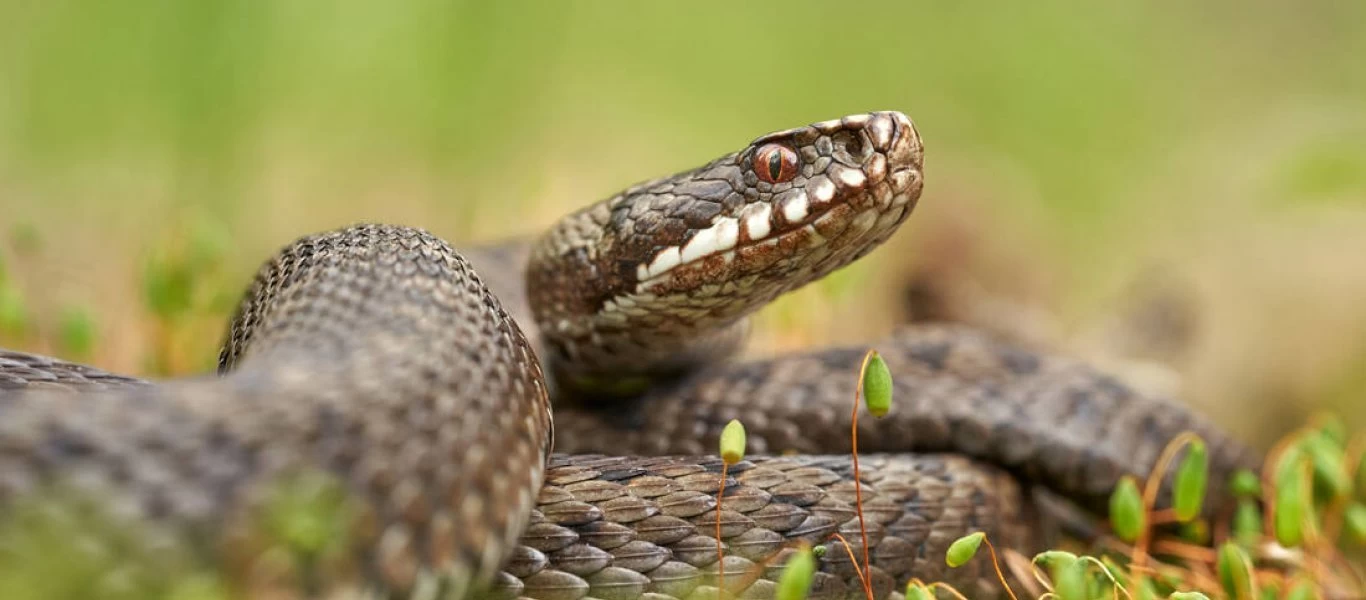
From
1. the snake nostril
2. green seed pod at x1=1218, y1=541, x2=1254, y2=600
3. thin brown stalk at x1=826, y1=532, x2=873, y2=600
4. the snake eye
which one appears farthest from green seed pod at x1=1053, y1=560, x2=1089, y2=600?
the snake eye

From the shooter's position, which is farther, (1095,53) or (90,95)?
(1095,53)

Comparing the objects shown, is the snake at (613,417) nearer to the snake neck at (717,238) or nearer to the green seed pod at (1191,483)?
the snake neck at (717,238)

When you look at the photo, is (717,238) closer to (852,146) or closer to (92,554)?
(852,146)

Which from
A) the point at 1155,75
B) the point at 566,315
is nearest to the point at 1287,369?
the point at 566,315

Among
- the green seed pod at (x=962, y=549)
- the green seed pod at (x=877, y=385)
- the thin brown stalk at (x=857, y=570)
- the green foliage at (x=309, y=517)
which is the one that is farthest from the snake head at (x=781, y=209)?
the green foliage at (x=309, y=517)

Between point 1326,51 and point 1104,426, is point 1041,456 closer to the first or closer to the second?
point 1104,426

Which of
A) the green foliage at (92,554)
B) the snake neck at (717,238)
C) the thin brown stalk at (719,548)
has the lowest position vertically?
the thin brown stalk at (719,548)
